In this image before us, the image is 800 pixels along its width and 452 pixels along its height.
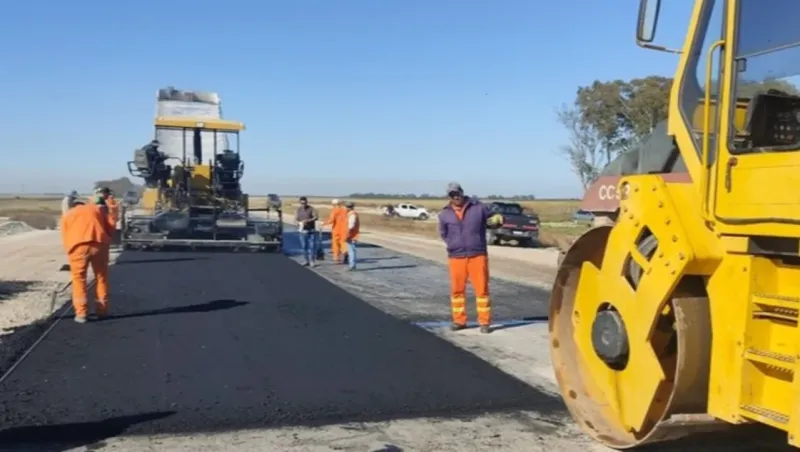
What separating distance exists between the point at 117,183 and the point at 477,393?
78.0ft

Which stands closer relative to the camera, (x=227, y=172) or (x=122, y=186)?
(x=227, y=172)

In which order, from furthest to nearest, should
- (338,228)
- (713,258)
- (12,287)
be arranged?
(338,228)
(12,287)
(713,258)

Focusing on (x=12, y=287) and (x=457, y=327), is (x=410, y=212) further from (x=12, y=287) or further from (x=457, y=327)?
(x=457, y=327)

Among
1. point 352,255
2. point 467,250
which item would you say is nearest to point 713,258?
point 467,250

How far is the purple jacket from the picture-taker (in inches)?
347

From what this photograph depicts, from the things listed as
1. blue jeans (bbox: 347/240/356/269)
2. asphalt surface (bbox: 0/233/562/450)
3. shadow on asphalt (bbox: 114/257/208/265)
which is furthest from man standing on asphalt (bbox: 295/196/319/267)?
asphalt surface (bbox: 0/233/562/450)

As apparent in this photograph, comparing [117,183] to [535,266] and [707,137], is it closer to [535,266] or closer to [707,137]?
[535,266]

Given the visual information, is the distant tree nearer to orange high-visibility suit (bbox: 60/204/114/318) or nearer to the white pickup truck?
orange high-visibility suit (bbox: 60/204/114/318)

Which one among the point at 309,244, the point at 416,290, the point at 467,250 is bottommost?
the point at 416,290

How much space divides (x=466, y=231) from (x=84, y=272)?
14.4ft

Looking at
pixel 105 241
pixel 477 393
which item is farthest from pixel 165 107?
pixel 477 393

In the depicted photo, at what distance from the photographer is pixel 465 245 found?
8820 millimetres

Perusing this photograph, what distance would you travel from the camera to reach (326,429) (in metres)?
5.32

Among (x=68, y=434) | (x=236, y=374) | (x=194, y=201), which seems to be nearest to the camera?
(x=68, y=434)
